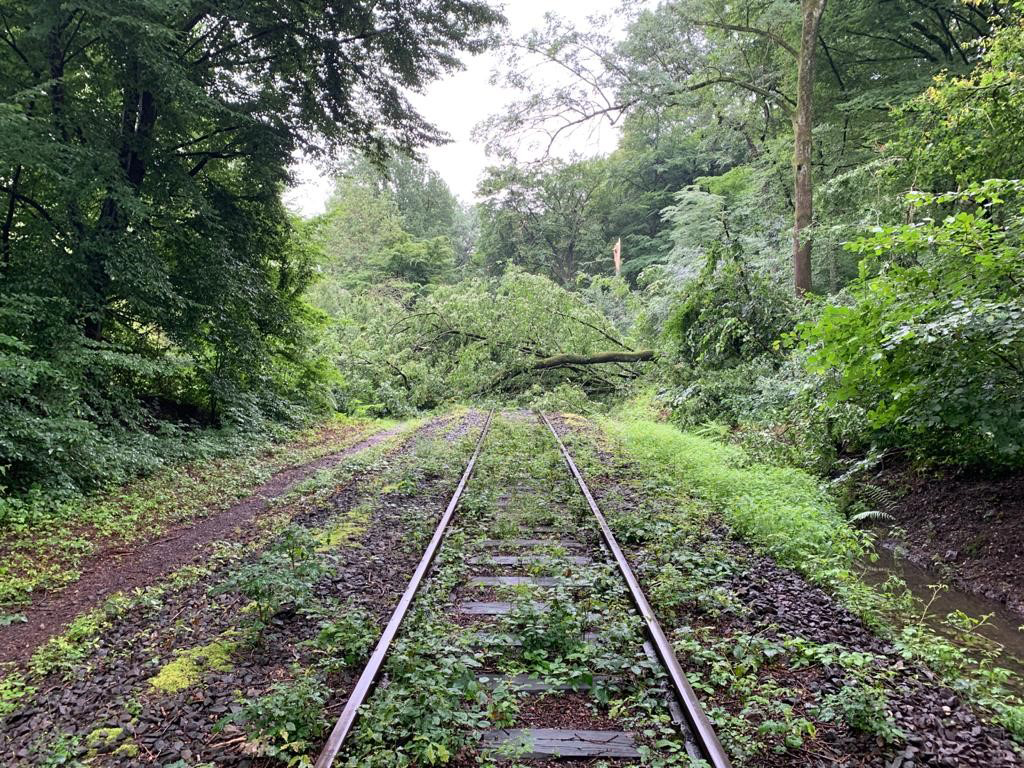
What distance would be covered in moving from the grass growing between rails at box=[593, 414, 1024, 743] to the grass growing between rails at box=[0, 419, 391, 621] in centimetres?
559

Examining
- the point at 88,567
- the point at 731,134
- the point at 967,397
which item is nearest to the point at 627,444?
the point at 967,397

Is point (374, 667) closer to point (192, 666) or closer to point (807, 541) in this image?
point (192, 666)

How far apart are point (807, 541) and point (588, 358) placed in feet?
50.7

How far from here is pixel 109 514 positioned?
7207 millimetres

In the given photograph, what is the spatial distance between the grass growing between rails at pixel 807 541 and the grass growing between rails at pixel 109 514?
220 inches

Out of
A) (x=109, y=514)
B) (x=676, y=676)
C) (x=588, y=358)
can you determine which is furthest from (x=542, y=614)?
(x=588, y=358)

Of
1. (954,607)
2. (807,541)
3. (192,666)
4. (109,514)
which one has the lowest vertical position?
(954,607)

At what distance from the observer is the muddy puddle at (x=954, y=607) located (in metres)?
4.56

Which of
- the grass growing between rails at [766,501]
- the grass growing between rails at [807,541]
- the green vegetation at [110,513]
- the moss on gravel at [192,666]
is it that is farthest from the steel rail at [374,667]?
the grass growing between rails at [766,501]

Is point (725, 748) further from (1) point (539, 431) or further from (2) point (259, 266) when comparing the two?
(2) point (259, 266)

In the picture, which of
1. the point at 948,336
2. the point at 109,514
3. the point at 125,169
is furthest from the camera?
the point at 125,169

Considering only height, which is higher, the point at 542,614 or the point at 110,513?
Answer: the point at 110,513

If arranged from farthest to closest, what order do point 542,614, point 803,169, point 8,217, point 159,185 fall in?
point 803,169
point 159,185
point 8,217
point 542,614

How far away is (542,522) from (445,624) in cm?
284
